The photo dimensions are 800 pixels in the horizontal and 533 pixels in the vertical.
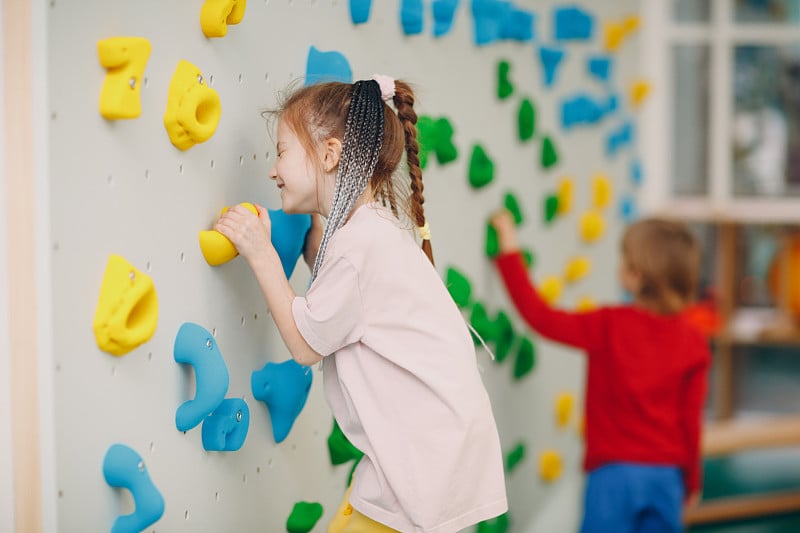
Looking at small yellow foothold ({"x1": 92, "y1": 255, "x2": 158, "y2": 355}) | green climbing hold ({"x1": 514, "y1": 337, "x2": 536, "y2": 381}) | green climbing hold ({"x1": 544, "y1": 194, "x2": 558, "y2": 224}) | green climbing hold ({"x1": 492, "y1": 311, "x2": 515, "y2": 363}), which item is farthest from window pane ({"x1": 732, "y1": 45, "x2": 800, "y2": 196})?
small yellow foothold ({"x1": 92, "y1": 255, "x2": 158, "y2": 355})

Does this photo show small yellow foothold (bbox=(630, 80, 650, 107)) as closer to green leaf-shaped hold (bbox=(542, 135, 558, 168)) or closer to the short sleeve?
green leaf-shaped hold (bbox=(542, 135, 558, 168))

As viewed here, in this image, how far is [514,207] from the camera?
80.9 inches

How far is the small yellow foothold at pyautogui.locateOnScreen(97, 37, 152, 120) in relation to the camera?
3.05 ft

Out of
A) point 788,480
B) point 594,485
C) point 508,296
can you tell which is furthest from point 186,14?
point 788,480

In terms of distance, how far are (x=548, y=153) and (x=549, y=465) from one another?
78 centimetres

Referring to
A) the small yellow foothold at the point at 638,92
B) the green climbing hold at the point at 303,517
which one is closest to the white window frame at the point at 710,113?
the small yellow foothold at the point at 638,92

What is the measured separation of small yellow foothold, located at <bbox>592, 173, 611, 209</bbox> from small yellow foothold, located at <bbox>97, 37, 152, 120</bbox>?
1.88 m

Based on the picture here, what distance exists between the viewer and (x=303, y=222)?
130 cm

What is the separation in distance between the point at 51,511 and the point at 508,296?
1.31m

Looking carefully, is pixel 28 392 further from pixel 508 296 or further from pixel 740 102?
pixel 740 102

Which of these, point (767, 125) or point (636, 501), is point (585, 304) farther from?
point (767, 125)

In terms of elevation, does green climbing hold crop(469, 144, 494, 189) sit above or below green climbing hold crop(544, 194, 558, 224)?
above

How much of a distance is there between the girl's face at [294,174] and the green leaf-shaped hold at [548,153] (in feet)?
3.80

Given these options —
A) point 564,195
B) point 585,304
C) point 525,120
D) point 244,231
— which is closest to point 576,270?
point 585,304
